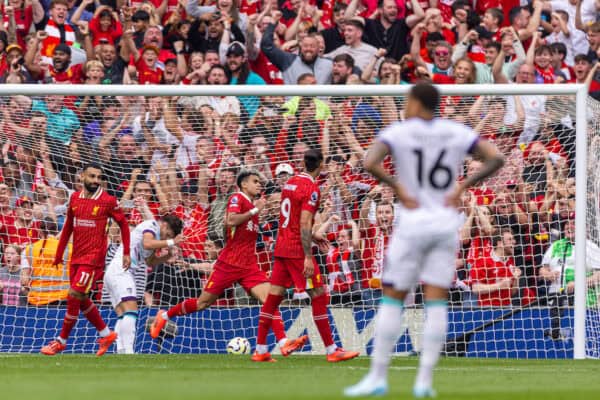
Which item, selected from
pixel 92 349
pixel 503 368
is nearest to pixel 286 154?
pixel 92 349

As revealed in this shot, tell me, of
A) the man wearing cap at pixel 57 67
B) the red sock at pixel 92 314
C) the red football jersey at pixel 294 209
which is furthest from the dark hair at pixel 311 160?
the man wearing cap at pixel 57 67

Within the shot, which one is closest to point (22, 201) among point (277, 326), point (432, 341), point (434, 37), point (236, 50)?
point (277, 326)

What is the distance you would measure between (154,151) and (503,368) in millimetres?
5761

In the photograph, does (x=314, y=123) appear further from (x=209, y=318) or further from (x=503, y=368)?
(x=503, y=368)

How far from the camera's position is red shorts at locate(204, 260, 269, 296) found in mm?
14508

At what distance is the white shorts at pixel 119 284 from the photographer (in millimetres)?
15359

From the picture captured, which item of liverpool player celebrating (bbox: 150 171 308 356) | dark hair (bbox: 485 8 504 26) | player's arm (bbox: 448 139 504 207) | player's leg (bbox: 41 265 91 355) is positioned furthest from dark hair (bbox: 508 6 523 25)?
player's arm (bbox: 448 139 504 207)

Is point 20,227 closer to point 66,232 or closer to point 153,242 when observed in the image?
point 66,232

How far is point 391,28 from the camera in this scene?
1938cm

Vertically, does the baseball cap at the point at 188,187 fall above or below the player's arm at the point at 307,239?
above

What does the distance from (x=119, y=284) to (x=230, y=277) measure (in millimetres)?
1759

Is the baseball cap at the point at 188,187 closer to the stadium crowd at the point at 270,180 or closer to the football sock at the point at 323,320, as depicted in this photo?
the stadium crowd at the point at 270,180

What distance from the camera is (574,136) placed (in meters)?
15.5

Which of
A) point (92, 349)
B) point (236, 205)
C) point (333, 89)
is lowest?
point (92, 349)
